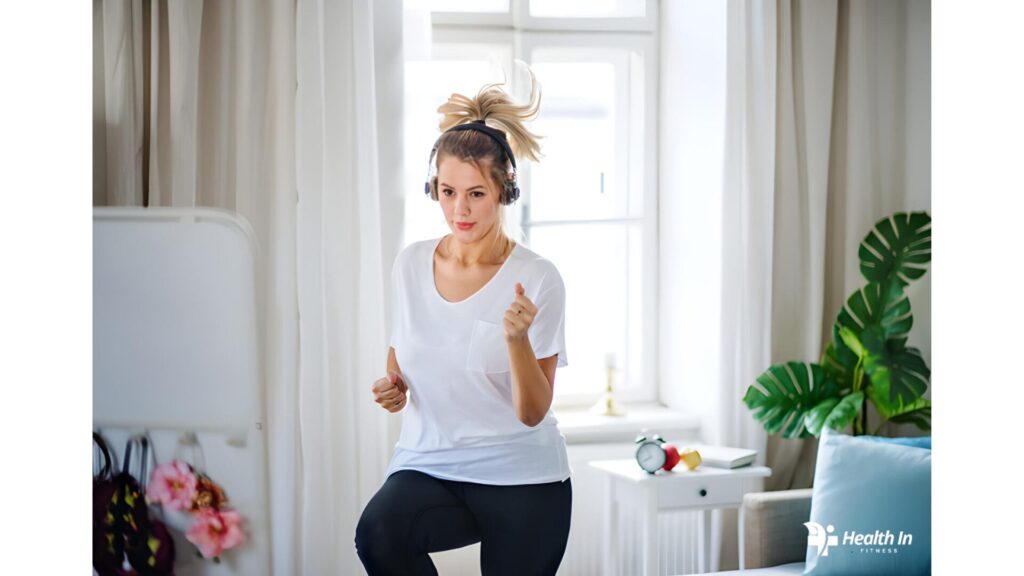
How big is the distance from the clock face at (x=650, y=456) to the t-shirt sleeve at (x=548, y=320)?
85 centimetres

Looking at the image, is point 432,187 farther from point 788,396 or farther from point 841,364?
point 841,364

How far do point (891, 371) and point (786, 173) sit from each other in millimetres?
731

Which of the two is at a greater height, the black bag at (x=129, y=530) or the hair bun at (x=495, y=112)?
the hair bun at (x=495, y=112)

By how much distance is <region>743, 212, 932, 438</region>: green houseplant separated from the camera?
2.80 m

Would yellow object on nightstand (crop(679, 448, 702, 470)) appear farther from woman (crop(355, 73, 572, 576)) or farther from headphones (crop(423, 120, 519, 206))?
headphones (crop(423, 120, 519, 206))

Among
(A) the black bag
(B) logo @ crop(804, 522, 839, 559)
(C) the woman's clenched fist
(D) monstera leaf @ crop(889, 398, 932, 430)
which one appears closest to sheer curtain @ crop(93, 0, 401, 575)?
(A) the black bag

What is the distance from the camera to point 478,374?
6.35 feet

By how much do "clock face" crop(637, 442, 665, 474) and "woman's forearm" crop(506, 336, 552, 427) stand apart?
855 millimetres

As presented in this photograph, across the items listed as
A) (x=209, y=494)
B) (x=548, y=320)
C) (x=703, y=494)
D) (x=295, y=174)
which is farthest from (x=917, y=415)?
(x=209, y=494)

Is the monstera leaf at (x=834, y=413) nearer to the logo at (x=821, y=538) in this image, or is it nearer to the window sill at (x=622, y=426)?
the logo at (x=821, y=538)

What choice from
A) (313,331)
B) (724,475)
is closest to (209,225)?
(313,331)

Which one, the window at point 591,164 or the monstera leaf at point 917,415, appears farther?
the window at point 591,164

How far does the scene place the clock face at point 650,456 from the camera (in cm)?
267

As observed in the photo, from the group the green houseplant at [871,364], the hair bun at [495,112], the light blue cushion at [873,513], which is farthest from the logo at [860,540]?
the hair bun at [495,112]
